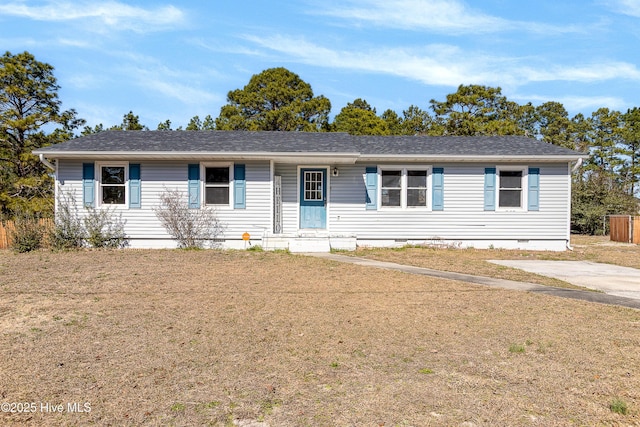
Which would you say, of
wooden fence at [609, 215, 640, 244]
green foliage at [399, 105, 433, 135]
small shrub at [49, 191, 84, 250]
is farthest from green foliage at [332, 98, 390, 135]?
small shrub at [49, 191, 84, 250]

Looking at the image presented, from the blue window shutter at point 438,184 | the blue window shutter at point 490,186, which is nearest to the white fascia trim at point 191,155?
the blue window shutter at point 438,184

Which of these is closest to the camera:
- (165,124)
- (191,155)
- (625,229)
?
(191,155)

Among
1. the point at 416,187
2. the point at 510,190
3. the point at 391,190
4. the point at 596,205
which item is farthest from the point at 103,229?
the point at 596,205

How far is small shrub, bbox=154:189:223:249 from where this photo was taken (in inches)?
533

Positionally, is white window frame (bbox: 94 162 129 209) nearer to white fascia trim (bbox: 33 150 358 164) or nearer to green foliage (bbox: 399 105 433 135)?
white fascia trim (bbox: 33 150 358 164)

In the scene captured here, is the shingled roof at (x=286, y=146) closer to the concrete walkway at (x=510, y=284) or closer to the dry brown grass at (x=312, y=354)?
the concrete walkway at (x=510, y=284)

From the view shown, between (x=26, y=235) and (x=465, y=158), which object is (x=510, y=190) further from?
(x=26, y=235)

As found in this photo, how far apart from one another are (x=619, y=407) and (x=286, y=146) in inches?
469

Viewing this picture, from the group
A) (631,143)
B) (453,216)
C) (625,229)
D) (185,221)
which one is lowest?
(625,229)

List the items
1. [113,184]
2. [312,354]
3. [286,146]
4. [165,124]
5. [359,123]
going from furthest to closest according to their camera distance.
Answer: [359,123]
[165,124]
[286,146]
[113,184]
[312,354]

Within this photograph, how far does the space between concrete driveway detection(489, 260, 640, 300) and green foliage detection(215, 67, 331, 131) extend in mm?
22444

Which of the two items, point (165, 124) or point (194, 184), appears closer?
point (194, 184)

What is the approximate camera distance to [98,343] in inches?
173

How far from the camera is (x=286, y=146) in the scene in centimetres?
1389
